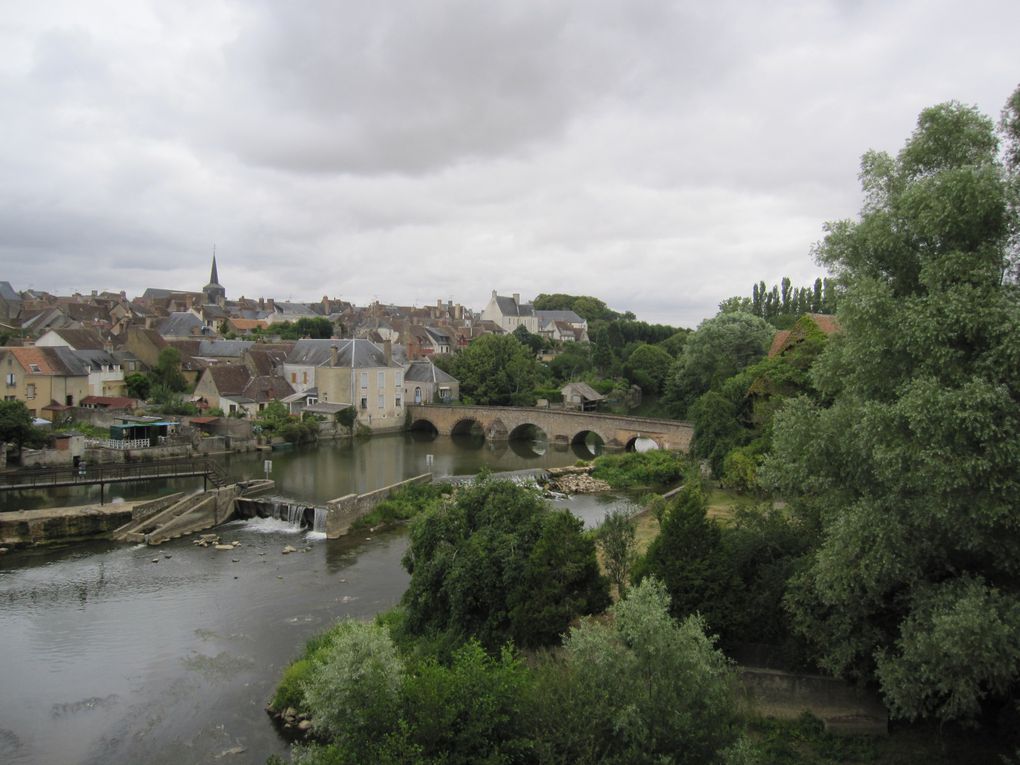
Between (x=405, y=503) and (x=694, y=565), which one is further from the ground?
(x=694, y=565)

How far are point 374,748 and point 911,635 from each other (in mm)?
7544

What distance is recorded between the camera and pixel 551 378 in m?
71.8

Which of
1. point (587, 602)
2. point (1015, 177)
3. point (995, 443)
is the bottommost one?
point (587, 602)

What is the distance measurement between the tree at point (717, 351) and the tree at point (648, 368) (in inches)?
796

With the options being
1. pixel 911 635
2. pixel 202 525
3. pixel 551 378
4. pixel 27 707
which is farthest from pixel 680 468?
pixel 551 378

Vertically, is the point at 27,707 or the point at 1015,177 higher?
the point at 1015,177

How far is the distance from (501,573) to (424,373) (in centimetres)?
4332

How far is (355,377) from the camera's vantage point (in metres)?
51.7

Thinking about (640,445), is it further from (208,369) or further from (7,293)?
(7,293)

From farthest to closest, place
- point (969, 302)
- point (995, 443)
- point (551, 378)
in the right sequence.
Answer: point (551, 378) → point (969, 302) → point (995, 443)

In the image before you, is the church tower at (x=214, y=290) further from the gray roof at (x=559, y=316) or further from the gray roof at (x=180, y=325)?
the gray roof at (x=559, y=316)

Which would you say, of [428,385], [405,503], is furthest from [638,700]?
[428,385]

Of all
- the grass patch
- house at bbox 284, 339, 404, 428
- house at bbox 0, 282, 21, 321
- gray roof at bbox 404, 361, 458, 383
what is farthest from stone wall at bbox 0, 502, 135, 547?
house at bbox 0, 282, 21, 321

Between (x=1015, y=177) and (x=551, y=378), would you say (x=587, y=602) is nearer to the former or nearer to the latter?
(x=1015, y=177)
